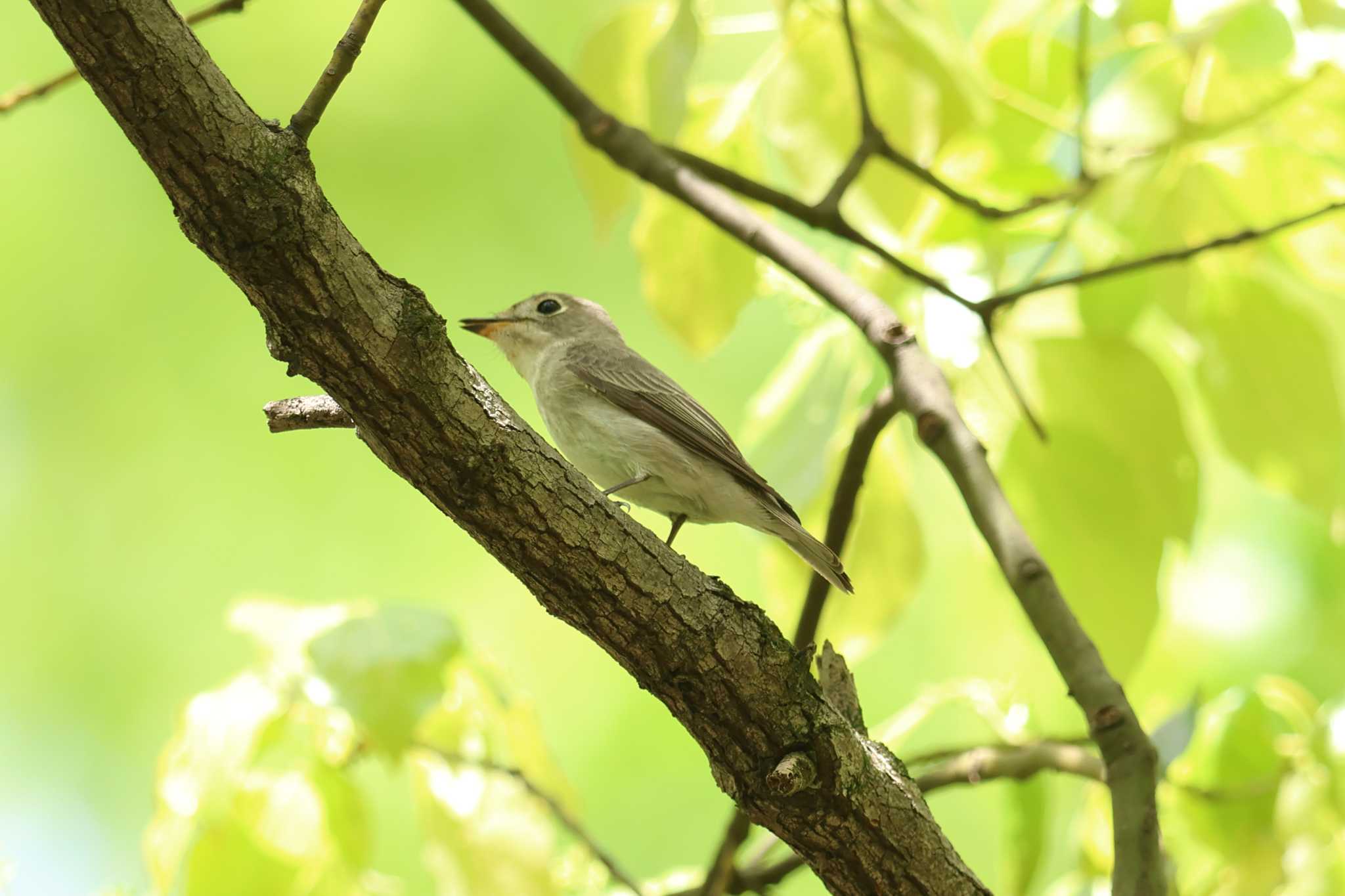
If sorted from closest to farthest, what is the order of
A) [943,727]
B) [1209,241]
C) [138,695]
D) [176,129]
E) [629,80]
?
1. [176,129]
2. [1209,241]
3. [629,80]
4. [138,695]
5. [943,727]

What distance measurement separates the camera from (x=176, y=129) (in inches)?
65.6

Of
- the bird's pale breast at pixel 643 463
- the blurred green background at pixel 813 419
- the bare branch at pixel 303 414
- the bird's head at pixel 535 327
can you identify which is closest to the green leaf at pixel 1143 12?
the blurred green background at pixel 813 419

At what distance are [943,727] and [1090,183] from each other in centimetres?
414

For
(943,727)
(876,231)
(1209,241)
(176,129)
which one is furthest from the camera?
(943,727)

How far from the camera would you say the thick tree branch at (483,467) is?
167cm

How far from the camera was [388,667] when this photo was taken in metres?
2.12

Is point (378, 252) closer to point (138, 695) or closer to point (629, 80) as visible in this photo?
point (138, 695)

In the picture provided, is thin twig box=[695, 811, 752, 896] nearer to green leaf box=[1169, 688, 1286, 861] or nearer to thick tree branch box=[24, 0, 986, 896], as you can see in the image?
thick tree branch box=[24, 0, 986, 896]

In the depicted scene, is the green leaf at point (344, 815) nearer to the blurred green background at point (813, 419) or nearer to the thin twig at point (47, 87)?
the blurred green background at point (813, 419)

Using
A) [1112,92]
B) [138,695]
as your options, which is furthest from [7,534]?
[1112,92]

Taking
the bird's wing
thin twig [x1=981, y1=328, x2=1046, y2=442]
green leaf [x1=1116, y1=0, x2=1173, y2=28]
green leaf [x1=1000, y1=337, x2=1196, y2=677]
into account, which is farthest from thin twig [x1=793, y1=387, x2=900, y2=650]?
green leaf [x1=1116, y1=0, x2=1173, y2=28]

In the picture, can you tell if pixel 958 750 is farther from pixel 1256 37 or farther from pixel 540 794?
pixel 1256 37

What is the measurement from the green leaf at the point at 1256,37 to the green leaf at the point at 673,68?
97 centimetres

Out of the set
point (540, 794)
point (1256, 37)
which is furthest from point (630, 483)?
point (1256, 37)
